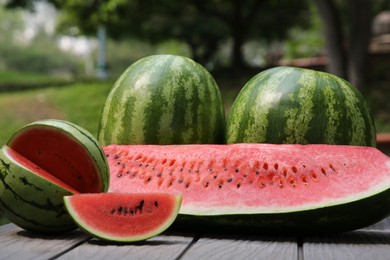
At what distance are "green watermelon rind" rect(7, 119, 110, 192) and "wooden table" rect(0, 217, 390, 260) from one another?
221 mm

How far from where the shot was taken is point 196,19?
2023 cm

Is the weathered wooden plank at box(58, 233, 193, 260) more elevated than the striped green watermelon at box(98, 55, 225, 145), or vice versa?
the striped green watermelon at box(98, 55, 225, 145)

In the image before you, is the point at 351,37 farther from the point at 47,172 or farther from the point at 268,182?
the point at 47,172

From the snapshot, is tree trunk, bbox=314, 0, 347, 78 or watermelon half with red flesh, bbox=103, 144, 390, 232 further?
tree trunk, bbox=314, 0, 347, 78

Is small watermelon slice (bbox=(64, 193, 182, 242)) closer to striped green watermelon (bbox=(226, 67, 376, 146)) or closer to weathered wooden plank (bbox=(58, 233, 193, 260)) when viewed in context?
weathered wooden plank (bbox=(58, 233, 193, 260))

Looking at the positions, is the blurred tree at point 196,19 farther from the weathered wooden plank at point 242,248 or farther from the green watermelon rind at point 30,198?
the weathered wooden plank at point 242,248

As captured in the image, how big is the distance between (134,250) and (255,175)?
661 millimetres

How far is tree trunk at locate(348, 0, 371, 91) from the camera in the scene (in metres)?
10.4

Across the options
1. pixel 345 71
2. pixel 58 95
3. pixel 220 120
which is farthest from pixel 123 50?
pixel 220 120

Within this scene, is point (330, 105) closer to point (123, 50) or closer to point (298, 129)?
point (298, 129)

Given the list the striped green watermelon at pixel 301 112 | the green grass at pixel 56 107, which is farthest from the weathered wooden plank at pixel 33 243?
the green grass at pixel 56 107

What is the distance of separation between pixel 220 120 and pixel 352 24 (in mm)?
8124

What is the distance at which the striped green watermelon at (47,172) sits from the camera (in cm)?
217

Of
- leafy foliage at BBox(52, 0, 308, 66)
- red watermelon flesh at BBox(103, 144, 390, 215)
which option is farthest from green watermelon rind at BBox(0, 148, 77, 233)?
leafy foliage at BBox(52, 0, 308, 66)
